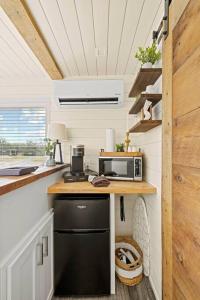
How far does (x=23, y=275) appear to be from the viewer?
1140mm

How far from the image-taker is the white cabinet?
987 millimetres

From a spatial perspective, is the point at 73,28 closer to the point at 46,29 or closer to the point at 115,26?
the point at 46,29

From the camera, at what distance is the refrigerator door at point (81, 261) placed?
1738mm

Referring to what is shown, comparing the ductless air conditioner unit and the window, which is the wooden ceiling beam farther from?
the window

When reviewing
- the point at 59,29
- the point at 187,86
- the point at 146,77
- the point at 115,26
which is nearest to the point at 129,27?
the point at 115,26

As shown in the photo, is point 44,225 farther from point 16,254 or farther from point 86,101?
point 86,101

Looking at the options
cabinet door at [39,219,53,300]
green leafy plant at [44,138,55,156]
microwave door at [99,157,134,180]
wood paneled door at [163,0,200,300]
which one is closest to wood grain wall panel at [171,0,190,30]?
wood paneled door at [163,0,200,300]

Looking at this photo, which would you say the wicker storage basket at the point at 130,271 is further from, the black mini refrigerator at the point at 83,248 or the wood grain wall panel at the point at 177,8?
the wood grain wall panel at the point at 177,8

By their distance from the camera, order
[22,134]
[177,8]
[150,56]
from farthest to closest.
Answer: [22,134] < [150,56] < [177,8]

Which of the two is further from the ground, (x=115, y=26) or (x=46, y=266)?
(x=115, y=26)

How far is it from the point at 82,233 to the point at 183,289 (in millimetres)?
995

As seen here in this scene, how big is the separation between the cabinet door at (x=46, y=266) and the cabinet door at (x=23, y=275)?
5.9 inches

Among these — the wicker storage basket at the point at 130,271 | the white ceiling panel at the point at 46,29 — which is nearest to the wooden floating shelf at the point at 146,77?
the white ceiling panel at the point at 46,29

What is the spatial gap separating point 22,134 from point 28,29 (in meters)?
1.53
